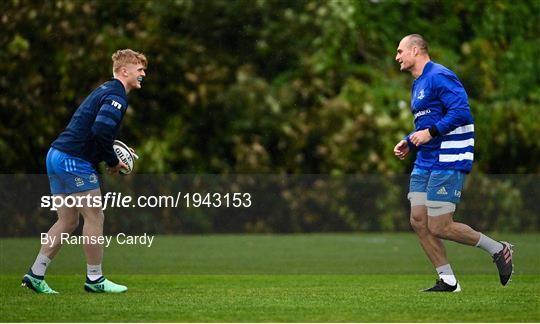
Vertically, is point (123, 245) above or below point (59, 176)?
below

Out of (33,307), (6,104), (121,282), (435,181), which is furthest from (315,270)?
(6,104)

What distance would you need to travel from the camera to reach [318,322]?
8.22 metres

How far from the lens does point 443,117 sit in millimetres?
10125

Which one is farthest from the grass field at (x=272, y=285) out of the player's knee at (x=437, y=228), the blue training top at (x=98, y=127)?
the blue training top at (x=98, y=127)

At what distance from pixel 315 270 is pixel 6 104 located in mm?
9861

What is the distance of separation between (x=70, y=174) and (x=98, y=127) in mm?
514

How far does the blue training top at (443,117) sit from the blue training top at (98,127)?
8.15ft

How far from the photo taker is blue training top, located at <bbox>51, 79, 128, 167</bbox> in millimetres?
9938

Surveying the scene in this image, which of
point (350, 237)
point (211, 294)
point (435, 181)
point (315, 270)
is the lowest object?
point (350, 237)

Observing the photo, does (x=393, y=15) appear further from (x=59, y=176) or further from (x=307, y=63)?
→ (x=59, y=176)

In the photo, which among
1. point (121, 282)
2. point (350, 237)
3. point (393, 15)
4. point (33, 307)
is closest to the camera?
point (33, 307)

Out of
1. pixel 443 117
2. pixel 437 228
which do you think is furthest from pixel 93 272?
pixel 443 117

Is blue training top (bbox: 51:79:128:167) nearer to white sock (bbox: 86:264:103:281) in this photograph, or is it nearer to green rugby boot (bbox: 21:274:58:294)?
white sock (bbox: 86:264:103:281)

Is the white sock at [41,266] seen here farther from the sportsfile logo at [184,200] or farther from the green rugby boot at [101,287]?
the sportsfile logo at [184,200]
